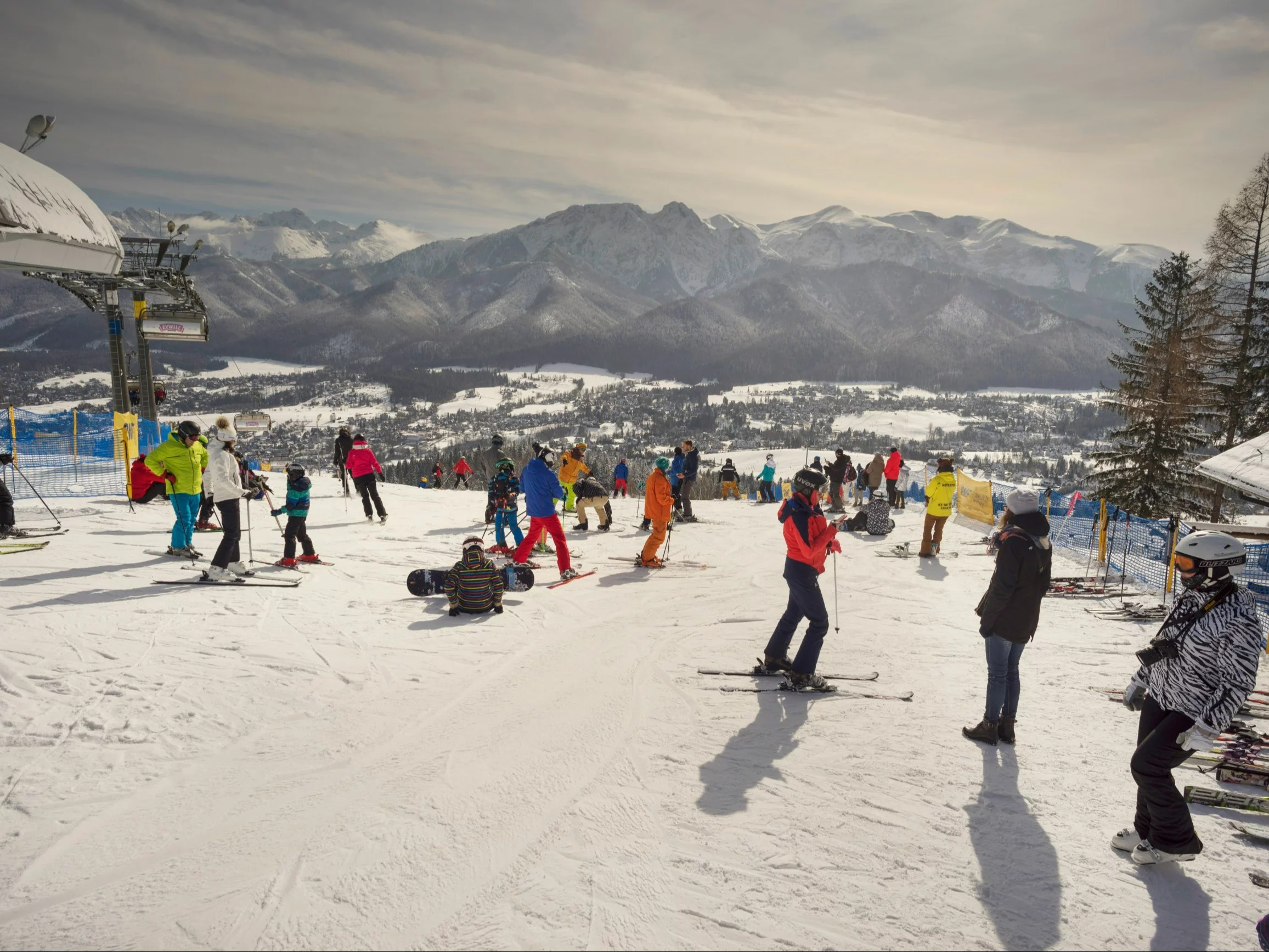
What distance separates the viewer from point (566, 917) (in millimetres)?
3213

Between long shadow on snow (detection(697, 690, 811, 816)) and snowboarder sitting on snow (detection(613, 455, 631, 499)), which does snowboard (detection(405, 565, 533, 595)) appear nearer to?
long shadow on snow (detection(697, 690, 811, 816))

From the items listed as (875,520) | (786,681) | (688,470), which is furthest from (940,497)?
(786,681)

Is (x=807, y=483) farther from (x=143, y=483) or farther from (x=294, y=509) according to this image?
(x=143, y=483)

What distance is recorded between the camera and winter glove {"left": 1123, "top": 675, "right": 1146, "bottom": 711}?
395 cm

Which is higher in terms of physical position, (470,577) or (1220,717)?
(1220,717)

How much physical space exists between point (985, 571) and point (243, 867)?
11558 mm

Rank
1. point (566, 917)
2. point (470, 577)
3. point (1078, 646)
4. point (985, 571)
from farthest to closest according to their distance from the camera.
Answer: point (985, 571)
point (470, 577)
point (1078, 646)
point (566, 917)

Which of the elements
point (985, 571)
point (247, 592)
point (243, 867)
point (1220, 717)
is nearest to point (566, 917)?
point (243, 867)

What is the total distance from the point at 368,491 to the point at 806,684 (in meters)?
10.9

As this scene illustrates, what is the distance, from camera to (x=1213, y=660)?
135 inches

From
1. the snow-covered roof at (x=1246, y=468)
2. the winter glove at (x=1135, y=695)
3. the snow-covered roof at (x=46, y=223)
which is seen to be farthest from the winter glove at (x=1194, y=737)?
the snow-covered roof at (x=1246, y=468)

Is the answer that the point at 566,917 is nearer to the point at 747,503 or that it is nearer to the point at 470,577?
the point at 470,577

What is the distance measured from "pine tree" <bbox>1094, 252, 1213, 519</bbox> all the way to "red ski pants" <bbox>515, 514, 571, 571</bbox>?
61.2ft

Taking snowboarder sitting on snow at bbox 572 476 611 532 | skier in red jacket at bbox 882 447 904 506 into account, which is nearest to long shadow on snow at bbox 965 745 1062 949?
snowboarder sitting on snow at bbox 572 476 611 532
